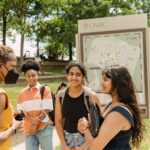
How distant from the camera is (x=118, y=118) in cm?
166

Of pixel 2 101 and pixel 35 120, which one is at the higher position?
pixel 2 101

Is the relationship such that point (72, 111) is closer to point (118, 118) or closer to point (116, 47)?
point (118, 118)

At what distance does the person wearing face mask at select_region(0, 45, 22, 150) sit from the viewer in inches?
74.9

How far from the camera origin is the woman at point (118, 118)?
1.66m

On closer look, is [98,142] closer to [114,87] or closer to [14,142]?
[114,87]

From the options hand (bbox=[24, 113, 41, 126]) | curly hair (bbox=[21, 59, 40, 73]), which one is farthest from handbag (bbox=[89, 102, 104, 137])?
curly hair (bbox=[21, 59, 40, 73])

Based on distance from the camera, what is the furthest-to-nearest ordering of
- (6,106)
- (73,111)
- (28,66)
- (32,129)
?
(28,66) → (32,129) → (73,111) → (6,106)

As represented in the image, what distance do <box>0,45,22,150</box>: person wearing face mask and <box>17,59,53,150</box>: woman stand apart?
3.07ft

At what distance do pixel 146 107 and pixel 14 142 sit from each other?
132 inches

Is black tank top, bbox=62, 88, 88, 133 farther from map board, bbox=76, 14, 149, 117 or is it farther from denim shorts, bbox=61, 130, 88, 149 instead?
map board, bbox=76, 14, 149, 117

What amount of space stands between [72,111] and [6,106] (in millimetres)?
852

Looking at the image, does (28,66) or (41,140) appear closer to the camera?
(41,140)

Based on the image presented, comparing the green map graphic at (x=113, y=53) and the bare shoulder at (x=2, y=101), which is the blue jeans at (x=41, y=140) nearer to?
the bare shoulder at (x=2, y=101)

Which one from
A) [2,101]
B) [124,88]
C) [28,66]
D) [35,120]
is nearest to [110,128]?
[124,88]
